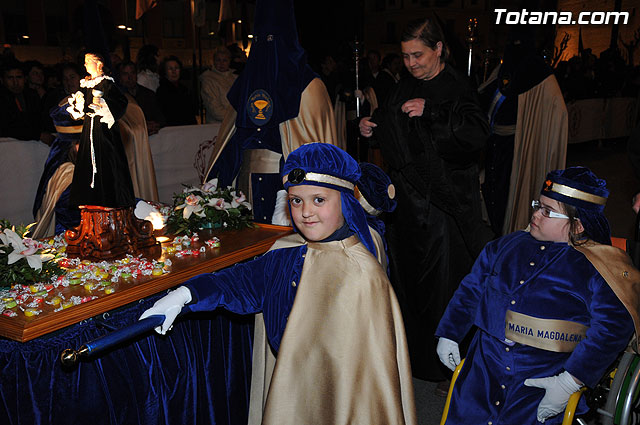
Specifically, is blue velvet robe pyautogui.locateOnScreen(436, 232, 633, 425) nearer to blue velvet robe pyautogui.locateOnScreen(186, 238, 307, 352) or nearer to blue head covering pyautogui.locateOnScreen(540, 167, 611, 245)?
blue head covering pyautogui.locateOnScreen(540, 167, 611, 245)

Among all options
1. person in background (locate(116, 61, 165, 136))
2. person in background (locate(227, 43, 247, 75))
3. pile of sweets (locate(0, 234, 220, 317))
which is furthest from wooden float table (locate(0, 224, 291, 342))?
person in background (locate(227, 43, 247, 75))

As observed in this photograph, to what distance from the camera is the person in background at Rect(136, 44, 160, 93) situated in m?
8.51

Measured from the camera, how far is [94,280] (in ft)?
8.26

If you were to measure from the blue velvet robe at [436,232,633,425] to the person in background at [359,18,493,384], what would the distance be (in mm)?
939

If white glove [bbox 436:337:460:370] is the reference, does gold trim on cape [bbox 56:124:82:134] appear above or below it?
above

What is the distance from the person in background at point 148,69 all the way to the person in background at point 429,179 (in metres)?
5.60

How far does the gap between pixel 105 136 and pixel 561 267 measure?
7.15 ft

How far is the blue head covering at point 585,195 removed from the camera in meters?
2.41

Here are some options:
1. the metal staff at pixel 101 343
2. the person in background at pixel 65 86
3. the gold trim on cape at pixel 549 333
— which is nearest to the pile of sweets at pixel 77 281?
the metal staff at pixel 101 343

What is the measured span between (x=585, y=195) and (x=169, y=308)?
5.70 feet

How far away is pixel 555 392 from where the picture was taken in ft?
7.78

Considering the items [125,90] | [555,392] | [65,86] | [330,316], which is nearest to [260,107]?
[330,316]

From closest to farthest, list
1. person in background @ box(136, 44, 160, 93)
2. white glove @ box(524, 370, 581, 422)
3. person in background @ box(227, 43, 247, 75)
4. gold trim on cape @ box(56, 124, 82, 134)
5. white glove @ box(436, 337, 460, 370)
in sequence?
white glove @ box(524, 370, 581, 422) → white glove @ box(436, 337, 460, 370) → gold trim on cape @ box(56, 124, 82, 134) → person in background @ box(136, 44, 160, 93) → person in background @ box(227, 43, 247, 75)

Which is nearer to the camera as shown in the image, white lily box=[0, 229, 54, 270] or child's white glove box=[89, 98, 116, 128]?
white lily box=[0, 229, 54, 270]
